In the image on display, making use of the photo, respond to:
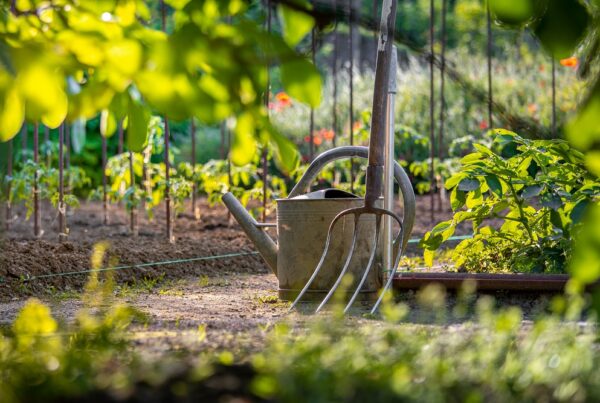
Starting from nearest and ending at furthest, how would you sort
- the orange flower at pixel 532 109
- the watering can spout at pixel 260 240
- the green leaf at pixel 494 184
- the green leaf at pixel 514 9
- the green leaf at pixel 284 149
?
the green leaf at pixel 514 9, the green leaf at pixel 284 149, the green leaf at pixel 494 184, the watering can spout at pixel 260 240, the orange flower at pixel 532 109

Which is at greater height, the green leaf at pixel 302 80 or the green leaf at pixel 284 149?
the green leaf at pixel 302 80

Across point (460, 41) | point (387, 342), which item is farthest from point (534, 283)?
point (460, 41)

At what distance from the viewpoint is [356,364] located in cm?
179

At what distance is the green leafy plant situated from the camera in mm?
3439

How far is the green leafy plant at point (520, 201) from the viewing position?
3.44m

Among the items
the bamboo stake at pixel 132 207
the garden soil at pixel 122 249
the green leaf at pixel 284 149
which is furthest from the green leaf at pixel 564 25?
the bamboo stake at pixel 132 207

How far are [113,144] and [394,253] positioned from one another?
23.5ft

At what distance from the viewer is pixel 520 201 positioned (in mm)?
3629

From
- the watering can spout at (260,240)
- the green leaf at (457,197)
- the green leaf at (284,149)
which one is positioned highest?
the green leaf at (284,149)

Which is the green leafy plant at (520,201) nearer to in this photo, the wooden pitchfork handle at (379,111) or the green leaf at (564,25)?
the wooden pitchfork handle at (379,111)

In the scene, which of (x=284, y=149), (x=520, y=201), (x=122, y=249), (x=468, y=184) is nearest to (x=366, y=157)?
(x=468, y=184)

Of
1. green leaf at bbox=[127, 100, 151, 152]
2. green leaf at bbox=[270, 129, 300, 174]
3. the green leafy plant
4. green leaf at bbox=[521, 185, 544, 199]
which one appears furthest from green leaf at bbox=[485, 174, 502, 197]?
green leaf at bbox=[270, 129, 300, 174]

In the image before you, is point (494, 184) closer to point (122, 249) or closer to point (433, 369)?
point (433, 369)

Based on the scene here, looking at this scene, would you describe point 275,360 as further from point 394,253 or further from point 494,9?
point 394,253
